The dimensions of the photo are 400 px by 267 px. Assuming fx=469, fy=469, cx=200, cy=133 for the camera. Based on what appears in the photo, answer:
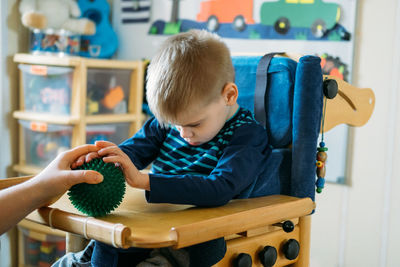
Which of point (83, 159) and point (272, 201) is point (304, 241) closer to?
point (272, 201)

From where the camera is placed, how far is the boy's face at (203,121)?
0.97 meters

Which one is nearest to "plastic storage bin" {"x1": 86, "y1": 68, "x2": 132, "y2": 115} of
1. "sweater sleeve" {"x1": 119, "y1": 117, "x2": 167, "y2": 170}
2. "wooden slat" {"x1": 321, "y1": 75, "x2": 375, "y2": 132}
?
"sweater sleeve" {"x1": 119, "y1": 117, "x2": 167, "y2": 170}

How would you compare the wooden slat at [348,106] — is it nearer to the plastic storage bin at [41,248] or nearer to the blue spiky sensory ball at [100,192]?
the blue spiky sensory ball at [100,192]

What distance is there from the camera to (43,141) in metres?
2.12

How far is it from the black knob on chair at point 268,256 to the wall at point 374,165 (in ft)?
3.05

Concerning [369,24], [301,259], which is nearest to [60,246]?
[301,259]

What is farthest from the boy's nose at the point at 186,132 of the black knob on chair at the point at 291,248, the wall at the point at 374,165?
the wall at the point at 374,165

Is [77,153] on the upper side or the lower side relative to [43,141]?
upper

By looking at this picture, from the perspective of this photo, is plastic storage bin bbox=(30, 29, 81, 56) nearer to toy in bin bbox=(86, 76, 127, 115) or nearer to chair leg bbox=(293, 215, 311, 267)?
toy in bin bbox=(86, 76, 127, 115)

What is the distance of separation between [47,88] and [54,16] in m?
0.32

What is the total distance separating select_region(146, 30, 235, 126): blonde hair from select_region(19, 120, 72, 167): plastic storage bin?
3.83 feet

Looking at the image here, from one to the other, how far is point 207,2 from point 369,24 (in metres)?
0.72

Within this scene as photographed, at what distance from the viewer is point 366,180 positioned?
72.1 inches

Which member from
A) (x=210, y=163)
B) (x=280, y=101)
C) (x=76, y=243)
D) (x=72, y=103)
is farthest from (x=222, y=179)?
(x=72, y=103)
